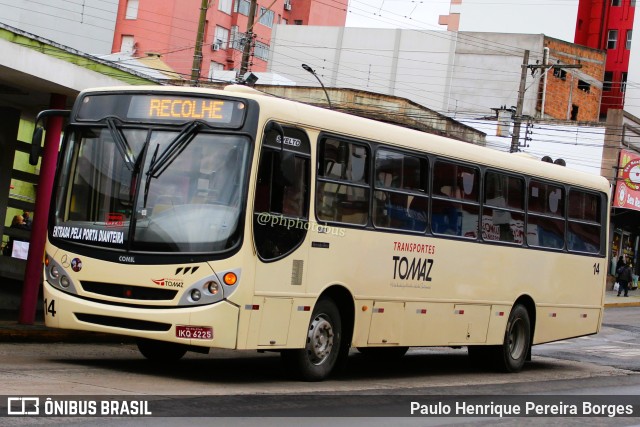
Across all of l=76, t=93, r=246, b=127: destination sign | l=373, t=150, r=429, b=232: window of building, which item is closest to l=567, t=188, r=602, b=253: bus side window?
l=373, t=150, r=429, b=232: window of building

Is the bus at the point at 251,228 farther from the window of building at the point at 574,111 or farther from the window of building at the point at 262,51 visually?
the window of building at the point at 262,51

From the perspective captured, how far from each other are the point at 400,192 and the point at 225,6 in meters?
61.0

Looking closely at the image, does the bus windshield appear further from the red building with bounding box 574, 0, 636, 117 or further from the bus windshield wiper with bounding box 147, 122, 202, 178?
the red building with bounding box 574, 0, 636, 117

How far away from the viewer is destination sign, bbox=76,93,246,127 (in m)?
11.9

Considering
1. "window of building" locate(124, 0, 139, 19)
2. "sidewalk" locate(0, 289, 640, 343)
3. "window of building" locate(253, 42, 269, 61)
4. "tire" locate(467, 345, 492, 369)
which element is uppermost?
"window of building" locate(253, 42, 269, 61)

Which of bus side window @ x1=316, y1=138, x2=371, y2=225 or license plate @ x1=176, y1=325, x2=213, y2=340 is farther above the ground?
bus side window @ x1=316, y1=138, x2=371, y2=225

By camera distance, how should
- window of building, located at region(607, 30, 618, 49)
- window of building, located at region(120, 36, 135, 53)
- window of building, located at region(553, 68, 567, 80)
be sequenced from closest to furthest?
window of building, located at region(553, 68, 567, 80) < window of building, located at region(120, 36, 135, 53) < window of building, located at region(607, 30, 618, 49)

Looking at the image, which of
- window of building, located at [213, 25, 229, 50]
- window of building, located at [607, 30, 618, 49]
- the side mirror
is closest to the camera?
the side mirror

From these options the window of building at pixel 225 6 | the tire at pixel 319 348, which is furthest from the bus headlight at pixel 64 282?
the window of building at pixel 225 6

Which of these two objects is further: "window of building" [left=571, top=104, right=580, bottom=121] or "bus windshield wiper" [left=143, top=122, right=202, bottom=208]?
"window of building" [left=571, top=104, right=580, bottom=121]

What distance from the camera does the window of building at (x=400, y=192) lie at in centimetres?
1374

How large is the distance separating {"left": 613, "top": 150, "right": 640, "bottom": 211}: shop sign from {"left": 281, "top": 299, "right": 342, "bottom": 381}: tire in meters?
40.9

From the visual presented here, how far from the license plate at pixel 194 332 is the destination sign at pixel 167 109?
2121 mm

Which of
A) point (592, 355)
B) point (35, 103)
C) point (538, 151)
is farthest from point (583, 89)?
point (35, 103)
